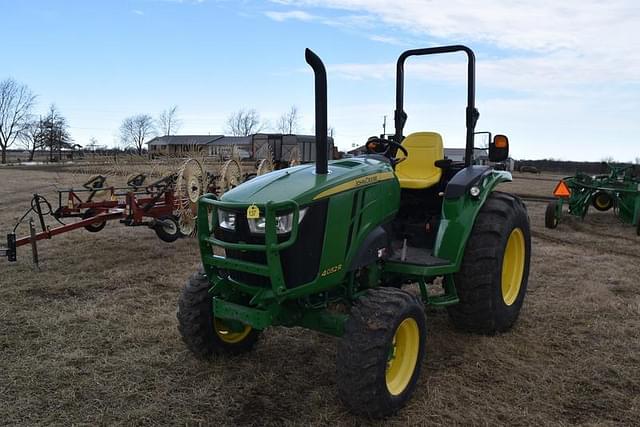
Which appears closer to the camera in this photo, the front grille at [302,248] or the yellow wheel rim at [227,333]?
the front grille at [302,248]

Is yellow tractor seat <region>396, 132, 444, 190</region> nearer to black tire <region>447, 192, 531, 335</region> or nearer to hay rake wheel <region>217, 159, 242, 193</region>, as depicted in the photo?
black tire <region>447, 192, 531, 335</region>

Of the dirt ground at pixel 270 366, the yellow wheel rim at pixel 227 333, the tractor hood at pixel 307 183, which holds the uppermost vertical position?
the tractor hood at pixel 307 183

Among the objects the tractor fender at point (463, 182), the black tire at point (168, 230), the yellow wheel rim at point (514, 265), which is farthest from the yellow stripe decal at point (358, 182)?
the black tire at point (168, 230)

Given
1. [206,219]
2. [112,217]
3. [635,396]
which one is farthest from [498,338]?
[112,217]

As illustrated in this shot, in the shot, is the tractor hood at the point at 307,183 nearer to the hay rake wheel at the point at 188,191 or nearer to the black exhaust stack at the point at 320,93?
the black exhaust stack at the point at 320,93

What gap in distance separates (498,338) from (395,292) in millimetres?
1623

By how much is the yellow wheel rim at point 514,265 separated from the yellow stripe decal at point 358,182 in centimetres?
166

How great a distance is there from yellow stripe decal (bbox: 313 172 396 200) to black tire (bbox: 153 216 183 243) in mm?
5477

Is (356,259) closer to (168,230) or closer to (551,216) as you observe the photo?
(168,230)

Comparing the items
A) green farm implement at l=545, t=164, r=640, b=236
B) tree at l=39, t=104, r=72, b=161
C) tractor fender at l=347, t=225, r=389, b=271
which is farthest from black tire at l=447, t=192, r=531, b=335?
tree at l=39, t=104, r=72, b=161

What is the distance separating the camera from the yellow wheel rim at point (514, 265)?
4812 millimetres

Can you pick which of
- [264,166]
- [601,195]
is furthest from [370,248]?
[601,195]

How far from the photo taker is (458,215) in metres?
4.00

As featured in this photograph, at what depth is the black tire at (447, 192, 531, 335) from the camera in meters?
4.03
